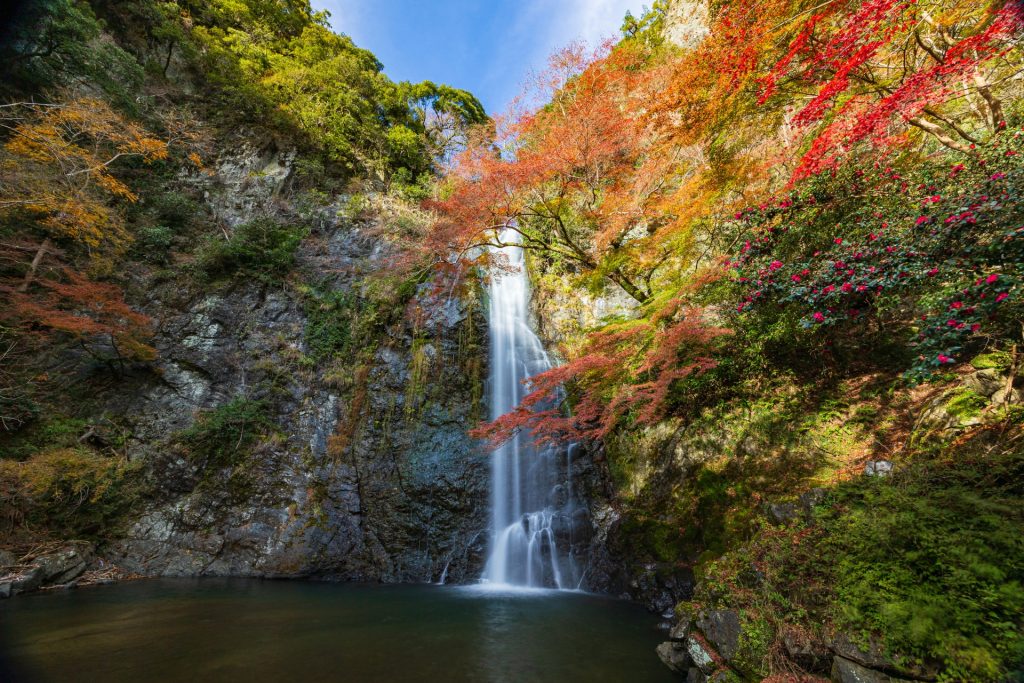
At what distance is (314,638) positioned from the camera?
527cm

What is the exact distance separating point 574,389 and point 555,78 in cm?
877

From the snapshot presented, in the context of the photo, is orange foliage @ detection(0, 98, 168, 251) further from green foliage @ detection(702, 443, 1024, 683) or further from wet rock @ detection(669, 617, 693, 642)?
green foliage @ detection(702, 443, 1024, 683)

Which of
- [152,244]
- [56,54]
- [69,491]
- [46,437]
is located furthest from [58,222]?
[69,491]

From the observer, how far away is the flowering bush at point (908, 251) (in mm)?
3617

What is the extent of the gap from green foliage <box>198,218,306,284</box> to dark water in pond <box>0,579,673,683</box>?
30.1 ft

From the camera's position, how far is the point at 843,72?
4910 millimetres

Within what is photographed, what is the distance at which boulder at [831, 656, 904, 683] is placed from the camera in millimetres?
2795

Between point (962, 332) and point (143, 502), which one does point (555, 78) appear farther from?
point (143, 502)

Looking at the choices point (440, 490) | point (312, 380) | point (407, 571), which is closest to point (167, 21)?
point (312, 380)

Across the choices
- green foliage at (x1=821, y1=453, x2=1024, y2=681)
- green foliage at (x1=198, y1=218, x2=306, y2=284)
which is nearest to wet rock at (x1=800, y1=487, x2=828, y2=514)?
green foliage at (x1=821, y1=453, x2=1024, y2=681)

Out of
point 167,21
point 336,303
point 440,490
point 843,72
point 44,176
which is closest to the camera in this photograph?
point 843,72

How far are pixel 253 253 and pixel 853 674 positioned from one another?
16.4 m

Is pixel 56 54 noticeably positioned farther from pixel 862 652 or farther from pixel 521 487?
pixel 862 652

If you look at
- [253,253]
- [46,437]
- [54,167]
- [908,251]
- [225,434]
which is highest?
[253,253]
